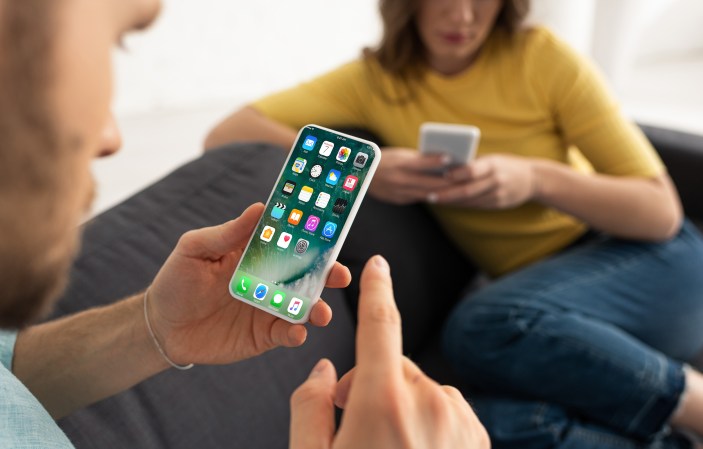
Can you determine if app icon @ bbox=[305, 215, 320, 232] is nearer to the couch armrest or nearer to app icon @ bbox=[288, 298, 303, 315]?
app icon @ bbox=[288, 298, 303, 315]

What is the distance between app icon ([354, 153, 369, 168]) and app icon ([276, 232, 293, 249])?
0.07 metres

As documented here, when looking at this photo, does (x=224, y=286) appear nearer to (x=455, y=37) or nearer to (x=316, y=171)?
(x=316, y=171)

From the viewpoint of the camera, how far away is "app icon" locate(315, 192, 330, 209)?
1.44 ft

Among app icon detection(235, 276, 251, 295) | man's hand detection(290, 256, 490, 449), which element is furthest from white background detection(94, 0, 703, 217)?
man's hand detection(290, 256, 490, 449)

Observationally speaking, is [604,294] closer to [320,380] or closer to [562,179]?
[562,179]

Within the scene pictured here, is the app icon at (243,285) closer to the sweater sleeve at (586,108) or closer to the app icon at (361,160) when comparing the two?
the app icon at (361,160)

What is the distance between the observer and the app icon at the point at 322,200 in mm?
439

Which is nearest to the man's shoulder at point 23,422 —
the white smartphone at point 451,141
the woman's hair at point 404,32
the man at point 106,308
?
the man at point 106,308

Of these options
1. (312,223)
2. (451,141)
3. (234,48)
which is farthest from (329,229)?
(234,48)

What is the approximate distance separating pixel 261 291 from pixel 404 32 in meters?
0.67

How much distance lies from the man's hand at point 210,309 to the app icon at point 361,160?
3.0 inches

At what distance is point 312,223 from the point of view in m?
0.44

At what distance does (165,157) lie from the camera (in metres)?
1.55

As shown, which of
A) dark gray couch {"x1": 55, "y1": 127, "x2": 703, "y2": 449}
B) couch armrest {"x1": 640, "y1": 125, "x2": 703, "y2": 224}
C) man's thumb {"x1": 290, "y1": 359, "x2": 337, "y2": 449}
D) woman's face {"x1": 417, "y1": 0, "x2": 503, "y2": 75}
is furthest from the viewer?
couch armrest {"x1": 640, "y1": 125, "x2": 703, "y2": 224}
